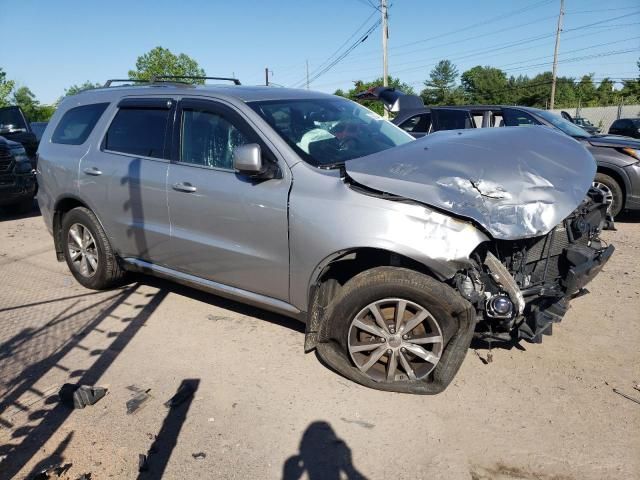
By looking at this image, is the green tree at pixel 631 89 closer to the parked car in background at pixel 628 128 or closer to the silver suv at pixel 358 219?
the parked car in background at pixel 628 128

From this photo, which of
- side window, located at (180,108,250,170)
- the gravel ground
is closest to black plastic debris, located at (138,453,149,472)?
the gravel ground

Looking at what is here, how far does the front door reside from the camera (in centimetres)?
338

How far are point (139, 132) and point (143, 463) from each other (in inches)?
109

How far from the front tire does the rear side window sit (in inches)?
123

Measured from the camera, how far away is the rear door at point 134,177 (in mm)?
4043

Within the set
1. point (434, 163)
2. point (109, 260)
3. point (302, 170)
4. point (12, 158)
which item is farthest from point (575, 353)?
point (12, 158)

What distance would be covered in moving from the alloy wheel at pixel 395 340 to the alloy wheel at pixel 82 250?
293 cm

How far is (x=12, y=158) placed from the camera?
857 centimetres

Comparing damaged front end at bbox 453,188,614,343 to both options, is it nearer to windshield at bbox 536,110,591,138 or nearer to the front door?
the front door

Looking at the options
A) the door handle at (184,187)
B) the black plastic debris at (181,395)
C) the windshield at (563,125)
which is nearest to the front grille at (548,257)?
the black plastic debris at (181,395)

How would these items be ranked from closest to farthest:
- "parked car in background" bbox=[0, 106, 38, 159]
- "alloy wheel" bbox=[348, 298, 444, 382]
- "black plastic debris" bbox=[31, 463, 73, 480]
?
1. "black plastic debris" bbox=[31, 463, 73, 480]
2. "alloy wheel" bbox=[348, 298, 444, 382]
3. "parked car in background" bbox=[0, 106, 38, 159]

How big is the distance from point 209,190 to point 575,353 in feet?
9.47

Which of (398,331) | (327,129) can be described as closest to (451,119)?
(327,129)

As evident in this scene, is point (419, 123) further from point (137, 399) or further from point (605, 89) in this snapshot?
point (605, 89)
